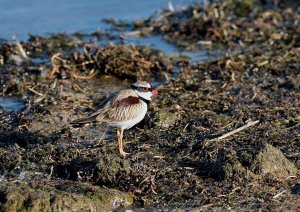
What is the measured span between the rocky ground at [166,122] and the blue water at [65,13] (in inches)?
22.7

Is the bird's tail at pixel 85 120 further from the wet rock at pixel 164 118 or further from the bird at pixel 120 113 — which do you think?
the wet rock at pixel 164 118

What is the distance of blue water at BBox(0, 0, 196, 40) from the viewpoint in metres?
14.0

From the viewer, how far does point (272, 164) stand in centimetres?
754

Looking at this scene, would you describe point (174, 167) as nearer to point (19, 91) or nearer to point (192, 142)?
point (192, 142)

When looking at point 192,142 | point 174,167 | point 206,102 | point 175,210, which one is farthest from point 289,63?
point 175,210

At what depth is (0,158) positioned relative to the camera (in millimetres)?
8125

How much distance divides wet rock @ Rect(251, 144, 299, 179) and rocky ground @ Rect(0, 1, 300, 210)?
0.01 metres

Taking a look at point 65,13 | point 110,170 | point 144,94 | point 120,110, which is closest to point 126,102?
point 120,110

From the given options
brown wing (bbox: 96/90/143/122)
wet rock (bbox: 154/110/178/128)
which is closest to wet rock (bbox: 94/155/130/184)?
brown wing (bbox: 96/90/143/122)

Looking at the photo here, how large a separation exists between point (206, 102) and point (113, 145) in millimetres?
1923

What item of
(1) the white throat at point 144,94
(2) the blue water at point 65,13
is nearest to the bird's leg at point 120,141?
(1) the white throat at point 144,94

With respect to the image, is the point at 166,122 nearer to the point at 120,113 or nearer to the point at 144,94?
the point at 144,94

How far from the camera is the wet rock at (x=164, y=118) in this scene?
917cm

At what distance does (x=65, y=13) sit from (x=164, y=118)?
20.7 ft
